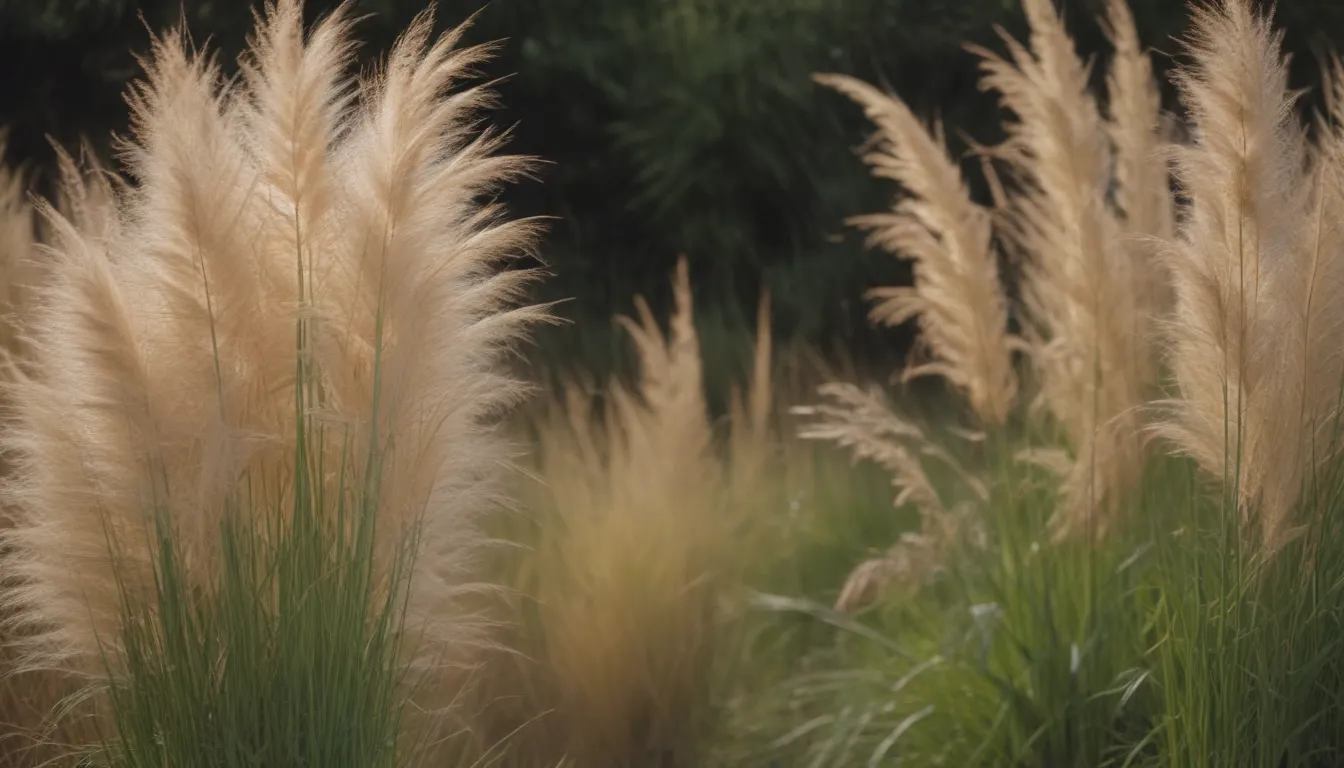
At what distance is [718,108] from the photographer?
7.60m

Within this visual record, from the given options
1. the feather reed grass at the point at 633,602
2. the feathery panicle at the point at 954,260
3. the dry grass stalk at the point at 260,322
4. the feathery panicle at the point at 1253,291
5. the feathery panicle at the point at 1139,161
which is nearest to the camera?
the dry grass stalk at the point at 260,322

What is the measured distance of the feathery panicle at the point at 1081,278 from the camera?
3.92 metres

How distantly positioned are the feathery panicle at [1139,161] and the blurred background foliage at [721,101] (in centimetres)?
295

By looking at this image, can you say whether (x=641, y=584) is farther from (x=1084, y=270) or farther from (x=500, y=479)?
(x=1084, y=270)

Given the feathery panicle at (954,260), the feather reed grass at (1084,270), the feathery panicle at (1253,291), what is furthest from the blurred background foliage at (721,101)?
the feathery panicle at (1253,291)

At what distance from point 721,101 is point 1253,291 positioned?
185 inches

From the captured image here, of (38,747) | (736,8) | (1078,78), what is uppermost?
(736,8)

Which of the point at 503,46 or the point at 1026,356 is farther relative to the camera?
the point at 503,46

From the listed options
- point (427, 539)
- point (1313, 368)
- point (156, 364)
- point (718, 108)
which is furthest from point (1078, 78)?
point (718, 108)

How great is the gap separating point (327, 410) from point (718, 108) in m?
5.06

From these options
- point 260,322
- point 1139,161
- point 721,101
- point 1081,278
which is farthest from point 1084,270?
point 721,101

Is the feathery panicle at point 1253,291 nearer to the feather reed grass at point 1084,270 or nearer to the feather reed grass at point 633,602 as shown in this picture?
the feather reed grass at point 1084,270

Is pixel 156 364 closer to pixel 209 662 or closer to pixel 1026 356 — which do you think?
pixel 209 662

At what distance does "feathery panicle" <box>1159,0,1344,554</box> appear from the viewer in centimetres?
304
